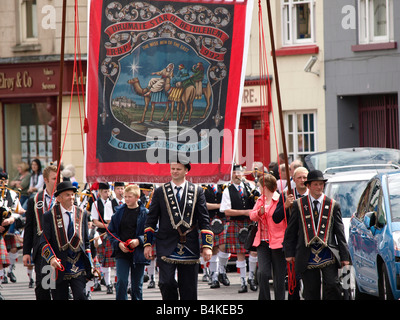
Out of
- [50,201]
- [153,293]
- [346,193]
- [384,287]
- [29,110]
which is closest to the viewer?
[384,287]

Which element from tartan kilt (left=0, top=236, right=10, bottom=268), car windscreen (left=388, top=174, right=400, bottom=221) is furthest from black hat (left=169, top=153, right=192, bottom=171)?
tartan kilt (left=0, top=236, right=10, bottom=268)

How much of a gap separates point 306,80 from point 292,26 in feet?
4.79

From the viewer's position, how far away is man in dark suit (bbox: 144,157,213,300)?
10258 millimetres

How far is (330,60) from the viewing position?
948 inches

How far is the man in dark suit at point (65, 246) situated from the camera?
1017 centimetres

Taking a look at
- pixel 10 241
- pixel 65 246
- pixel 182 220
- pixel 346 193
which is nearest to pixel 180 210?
pixel 182 220

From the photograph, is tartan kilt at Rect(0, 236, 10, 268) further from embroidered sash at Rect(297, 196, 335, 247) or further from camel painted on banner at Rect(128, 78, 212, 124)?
embroidered sash at Rect(297, 196, 335, 247)

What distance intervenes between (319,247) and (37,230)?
124 inches

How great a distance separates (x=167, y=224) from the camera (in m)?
10.3

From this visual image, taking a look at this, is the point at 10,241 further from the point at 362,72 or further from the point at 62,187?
the point at 362,72

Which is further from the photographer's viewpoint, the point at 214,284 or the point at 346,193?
the point at 214,284

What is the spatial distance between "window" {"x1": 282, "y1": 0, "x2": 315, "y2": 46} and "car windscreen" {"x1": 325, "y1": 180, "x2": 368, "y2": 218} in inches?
432

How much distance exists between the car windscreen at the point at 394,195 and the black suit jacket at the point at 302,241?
2.58 ft
